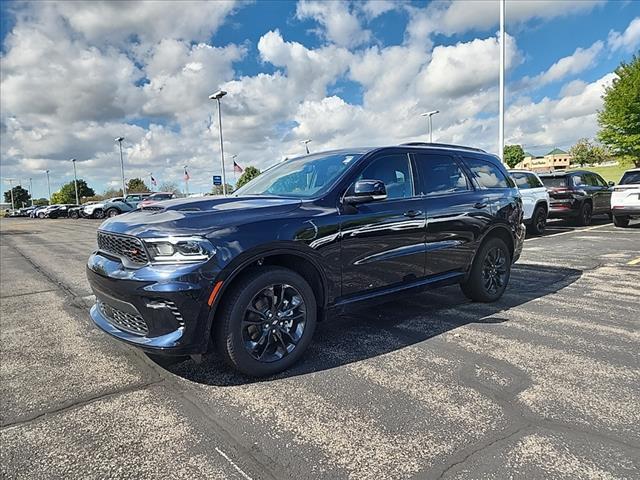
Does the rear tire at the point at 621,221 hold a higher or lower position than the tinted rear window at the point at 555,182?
lower

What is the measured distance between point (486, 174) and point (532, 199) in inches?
275

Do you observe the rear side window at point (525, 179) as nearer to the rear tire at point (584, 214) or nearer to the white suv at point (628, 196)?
the white suv at point (628, 196)

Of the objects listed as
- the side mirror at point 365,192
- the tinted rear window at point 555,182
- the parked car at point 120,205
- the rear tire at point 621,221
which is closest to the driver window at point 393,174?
the side mirror at point 365,192

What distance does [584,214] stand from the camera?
13.3 m

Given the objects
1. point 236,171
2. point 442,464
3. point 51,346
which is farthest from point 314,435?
point 236,171

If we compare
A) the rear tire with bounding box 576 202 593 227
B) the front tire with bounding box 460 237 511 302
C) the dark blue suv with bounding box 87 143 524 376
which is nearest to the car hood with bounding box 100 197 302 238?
the dark blue suv with bounding box 87 143 524 376

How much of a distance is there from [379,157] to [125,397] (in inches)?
111

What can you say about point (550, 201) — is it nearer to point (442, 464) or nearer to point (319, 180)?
point (319, 180)

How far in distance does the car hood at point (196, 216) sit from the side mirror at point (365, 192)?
452 mm

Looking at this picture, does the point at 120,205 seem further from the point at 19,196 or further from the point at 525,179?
the point at 19,196

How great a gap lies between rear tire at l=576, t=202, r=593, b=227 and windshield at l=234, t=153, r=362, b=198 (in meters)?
11.6

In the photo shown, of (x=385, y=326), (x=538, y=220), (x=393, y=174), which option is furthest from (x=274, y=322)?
(x=538, y=220)

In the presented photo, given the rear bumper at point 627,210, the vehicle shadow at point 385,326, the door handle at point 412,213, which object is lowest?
the vehicle shadow at point 385,326

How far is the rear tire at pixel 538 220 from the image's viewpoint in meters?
11.6
